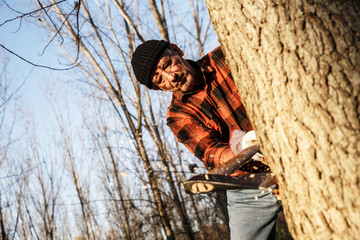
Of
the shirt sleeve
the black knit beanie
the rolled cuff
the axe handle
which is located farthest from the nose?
the axe handle

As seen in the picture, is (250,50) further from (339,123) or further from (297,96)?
(339,123)

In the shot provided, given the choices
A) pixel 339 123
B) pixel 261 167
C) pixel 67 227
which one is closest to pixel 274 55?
pixel 339 123

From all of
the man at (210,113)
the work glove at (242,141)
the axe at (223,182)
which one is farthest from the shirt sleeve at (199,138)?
the axe at (223,182)

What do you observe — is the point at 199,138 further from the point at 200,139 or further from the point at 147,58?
the point at 147,58

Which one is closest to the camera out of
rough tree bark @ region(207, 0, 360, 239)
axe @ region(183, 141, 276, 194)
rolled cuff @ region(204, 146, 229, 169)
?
rough tree bark @ region(207, 0, 360, 239)

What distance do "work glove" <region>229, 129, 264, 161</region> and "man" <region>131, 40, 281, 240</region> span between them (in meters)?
0.01

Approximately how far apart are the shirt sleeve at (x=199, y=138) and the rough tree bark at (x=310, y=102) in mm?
865

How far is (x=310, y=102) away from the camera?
0.87m

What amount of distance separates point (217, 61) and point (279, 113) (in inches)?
46.8

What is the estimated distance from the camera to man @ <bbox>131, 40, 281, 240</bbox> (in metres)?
1.84

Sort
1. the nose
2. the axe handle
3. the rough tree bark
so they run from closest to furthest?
the rough tree bark < the axe handle < the nose

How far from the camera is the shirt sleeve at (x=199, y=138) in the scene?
1.89m

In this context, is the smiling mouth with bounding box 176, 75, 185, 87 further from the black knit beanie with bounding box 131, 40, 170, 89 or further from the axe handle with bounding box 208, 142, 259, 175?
the axe handle with bounding box 208, 142, 259, 175

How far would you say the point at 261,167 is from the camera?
1665mm
